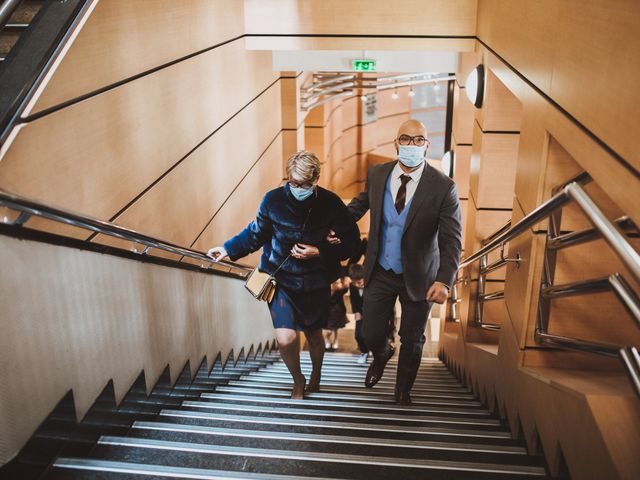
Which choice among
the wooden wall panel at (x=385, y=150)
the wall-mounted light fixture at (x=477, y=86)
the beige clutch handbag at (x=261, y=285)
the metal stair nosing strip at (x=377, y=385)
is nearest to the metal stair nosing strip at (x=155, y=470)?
the beige clutch handbag at (x=261, y=285)

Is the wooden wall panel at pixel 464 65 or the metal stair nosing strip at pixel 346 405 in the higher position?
the wooden wall panel at pixel 464 65

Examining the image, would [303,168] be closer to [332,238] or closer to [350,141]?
[332,238]

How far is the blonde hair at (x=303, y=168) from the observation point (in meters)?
3.06

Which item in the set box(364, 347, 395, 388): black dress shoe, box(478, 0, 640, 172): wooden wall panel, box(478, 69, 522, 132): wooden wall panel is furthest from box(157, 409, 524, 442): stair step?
box(478, 69, 522, 132): wooden wall panel

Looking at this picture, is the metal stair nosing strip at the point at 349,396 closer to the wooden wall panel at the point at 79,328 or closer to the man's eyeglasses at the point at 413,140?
the wooden wall panel at the point at 79,328

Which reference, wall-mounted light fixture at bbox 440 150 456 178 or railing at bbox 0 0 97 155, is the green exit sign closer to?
wall-mounted light fixture at bbox 440 150 456 178

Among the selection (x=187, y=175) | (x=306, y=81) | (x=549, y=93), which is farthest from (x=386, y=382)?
(x=306, y=81)

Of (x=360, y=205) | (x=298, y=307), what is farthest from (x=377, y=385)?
(x=360, y=205)

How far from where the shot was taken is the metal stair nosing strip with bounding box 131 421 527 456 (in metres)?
2.50

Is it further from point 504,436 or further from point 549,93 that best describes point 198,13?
point 504,436

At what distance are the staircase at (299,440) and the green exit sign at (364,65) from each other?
357cm

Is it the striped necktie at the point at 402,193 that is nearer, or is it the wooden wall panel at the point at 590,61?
the wooden wall panel at the point at 590,61

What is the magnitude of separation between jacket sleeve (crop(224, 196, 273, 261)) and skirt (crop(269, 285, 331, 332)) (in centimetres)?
28

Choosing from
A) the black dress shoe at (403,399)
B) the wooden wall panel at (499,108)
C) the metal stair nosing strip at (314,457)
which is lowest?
the black dress shoe at (403,399)
